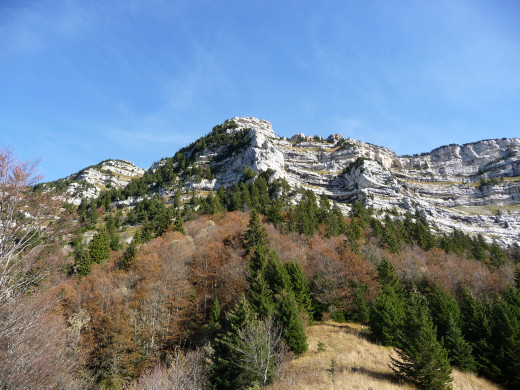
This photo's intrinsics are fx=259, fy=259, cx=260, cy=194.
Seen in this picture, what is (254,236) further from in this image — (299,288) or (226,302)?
(299,288)

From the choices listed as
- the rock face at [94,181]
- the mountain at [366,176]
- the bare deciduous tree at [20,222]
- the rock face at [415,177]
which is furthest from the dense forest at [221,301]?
the rock face at [94,181]

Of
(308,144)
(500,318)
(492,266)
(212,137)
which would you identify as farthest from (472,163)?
(500,318)

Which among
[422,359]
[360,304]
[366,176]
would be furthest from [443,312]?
[366,176]

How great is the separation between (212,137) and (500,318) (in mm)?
166943

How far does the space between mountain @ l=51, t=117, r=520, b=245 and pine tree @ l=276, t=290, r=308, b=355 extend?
81.7 meters

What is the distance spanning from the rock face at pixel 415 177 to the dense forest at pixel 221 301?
6042 cm

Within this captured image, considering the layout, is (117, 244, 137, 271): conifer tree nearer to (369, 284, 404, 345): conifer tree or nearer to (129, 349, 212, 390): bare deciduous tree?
(129, 349, 212, 390): bare deciduous tree

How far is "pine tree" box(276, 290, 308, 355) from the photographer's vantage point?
24.0 meters

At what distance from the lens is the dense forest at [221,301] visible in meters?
15.7

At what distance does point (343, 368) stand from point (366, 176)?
122 meters

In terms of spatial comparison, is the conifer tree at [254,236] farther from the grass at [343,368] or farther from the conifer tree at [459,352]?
the conifer tree at [459,352]

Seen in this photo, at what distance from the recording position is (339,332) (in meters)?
30.4

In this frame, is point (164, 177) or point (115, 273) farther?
point (164, 177)

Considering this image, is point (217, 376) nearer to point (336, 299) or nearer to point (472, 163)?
point (336, 299)
